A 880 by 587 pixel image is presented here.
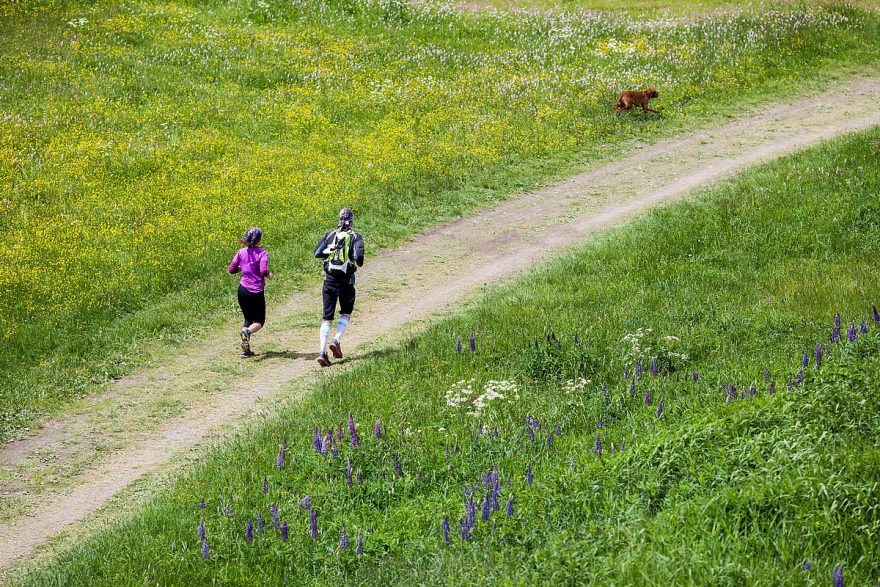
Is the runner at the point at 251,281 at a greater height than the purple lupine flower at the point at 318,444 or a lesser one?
greater

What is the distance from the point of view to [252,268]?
13.2 meters

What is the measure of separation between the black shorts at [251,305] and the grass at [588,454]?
212 centimetres

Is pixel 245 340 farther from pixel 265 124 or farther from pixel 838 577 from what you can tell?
pixel 265 124

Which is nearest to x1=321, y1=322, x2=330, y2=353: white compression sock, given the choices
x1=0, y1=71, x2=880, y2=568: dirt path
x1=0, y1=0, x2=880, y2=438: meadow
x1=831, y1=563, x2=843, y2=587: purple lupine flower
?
x1=0, y1=71, x2=880, y2=568: dirt path

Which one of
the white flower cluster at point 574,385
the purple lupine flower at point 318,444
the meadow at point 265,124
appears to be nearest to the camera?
the purple lupine flower at point 318,444

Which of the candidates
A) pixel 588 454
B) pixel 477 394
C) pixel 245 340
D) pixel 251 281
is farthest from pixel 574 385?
pixel 251 281

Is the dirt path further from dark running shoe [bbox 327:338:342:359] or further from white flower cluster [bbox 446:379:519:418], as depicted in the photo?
white flower cluster [bbox 446:379:519:418]

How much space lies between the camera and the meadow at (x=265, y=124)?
15055 millimetres

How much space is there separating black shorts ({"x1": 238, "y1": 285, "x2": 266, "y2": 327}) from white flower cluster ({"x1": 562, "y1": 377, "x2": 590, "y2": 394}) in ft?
16.0

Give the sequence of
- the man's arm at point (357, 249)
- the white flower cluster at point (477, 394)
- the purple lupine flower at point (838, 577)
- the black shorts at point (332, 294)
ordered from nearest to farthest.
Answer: the purple lupine flower at point (838, 577) < the white flower cluster at point (477, 394) < the man's arm at point (357, 249) < the black shorts at point (332, 294)

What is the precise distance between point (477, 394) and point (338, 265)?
3.21 metres

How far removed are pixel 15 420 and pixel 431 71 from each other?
1841cm

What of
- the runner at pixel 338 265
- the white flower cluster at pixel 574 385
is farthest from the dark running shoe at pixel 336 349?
the white flower cluster at pixel 574 385

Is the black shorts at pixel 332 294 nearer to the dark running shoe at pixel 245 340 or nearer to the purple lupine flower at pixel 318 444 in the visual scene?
the dark running shoe at pixel 245 340
